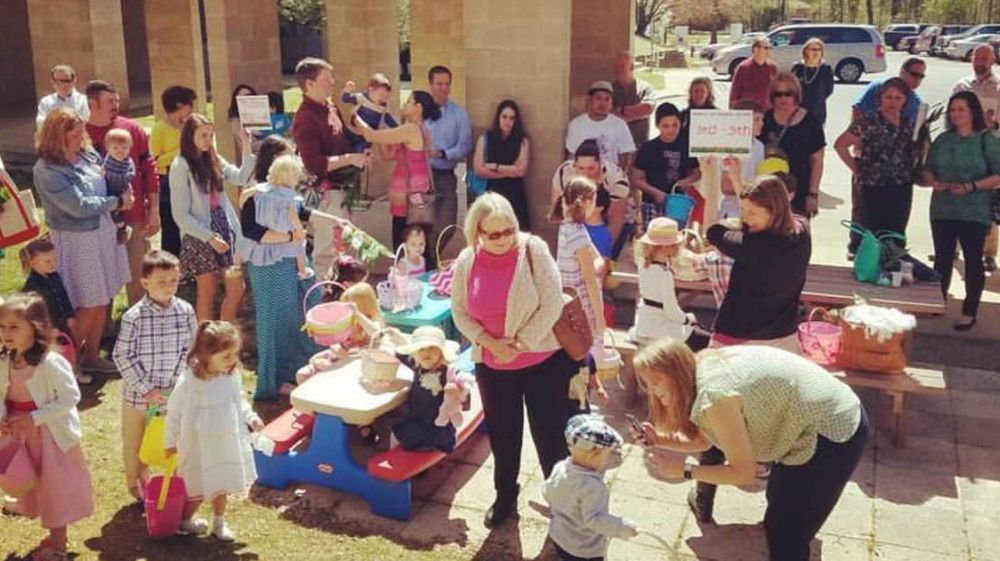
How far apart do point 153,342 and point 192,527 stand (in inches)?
37.6

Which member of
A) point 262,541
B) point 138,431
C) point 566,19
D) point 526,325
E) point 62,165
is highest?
point 566,19

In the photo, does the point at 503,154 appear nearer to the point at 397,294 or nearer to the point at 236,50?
the point at 397,294

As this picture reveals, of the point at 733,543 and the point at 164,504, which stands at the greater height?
the point at 164,504

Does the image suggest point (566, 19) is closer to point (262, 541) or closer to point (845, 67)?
point (262, 541)

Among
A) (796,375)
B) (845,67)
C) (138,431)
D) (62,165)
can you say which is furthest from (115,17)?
(845,67)

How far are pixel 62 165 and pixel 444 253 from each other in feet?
12.0

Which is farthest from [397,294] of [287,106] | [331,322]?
[287,106]

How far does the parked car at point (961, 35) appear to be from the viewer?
41031 millimetres

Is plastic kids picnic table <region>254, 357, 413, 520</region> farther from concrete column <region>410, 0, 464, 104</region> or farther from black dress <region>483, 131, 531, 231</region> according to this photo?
concrete column <region>410, 0, 464, 104</region>

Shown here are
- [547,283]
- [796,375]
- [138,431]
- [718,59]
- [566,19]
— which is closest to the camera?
[796,375]

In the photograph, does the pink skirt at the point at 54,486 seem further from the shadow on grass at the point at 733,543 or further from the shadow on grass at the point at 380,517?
the shadow on grass at the point at 733,543

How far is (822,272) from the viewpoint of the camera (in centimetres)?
769

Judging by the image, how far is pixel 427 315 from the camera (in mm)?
7023

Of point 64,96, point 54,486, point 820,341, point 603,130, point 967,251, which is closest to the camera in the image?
point 54,486
